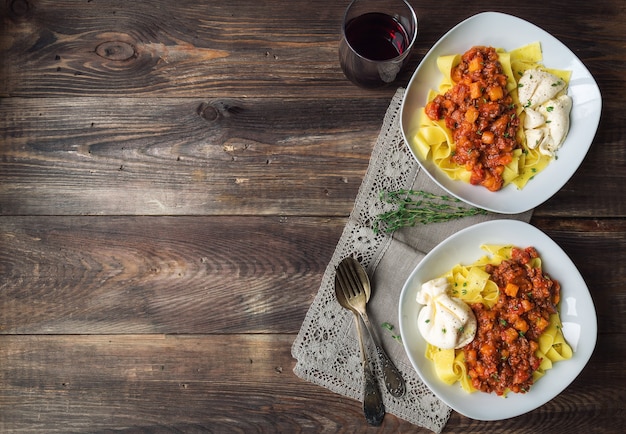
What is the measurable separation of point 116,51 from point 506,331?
2.00 meters

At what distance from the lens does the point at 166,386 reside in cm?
236

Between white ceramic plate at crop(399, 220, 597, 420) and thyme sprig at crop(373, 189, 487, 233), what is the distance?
0.18 m

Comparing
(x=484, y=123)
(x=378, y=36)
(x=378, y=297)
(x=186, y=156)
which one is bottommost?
(x=378, y=297)

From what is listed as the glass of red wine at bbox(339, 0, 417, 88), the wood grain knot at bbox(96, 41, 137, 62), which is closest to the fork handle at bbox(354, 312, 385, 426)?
the glass of red wine at bbox(339, 0, 417, 88)

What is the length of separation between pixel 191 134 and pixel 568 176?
1558mm

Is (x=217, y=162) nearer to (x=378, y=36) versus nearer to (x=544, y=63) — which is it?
(x=378, y=36)

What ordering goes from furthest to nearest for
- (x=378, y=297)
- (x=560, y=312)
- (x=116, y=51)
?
(x=116, y=51), (x=378, y=297), (x=560, y=312)

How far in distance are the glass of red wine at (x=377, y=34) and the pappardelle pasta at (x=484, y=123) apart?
0.18 meters

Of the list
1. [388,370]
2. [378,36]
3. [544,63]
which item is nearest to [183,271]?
[388,370]

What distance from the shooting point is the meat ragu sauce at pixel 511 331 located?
2096mm

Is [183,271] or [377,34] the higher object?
[377,34]

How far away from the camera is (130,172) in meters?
2.38

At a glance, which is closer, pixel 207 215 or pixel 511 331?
pixel 511 331

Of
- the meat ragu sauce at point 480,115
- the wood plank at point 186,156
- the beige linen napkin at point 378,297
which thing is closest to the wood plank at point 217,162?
the wood plank at point 186,156
